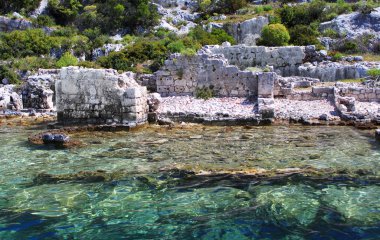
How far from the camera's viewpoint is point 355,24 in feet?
102

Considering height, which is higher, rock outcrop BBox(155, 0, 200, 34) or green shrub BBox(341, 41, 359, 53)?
rock outcrop BBox(155, 0, 200, 34)

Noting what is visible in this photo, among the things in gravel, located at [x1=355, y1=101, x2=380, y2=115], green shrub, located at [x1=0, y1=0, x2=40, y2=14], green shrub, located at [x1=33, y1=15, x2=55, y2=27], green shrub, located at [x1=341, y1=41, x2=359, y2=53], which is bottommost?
gravel, located at [x1=355, y1=101, x2=380, y2=115]

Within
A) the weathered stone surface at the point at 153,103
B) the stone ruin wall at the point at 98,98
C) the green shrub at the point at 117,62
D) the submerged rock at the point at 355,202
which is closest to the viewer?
the submerged rock at the point at 355,202

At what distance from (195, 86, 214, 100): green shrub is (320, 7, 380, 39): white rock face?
55.0 feet

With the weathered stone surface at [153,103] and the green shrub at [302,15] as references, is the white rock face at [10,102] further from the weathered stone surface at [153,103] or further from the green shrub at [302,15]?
the green shrub at [302,15]

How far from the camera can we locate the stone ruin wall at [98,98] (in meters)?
13.7

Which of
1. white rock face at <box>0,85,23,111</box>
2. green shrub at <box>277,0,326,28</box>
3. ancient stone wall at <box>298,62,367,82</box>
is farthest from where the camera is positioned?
green shrub at <box>277,0,326,28</box>

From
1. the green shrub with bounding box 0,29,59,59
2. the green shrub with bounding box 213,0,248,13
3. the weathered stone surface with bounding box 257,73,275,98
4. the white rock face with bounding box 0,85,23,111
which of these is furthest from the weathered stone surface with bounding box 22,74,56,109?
the green shrub with bounding box 213,0,248,13

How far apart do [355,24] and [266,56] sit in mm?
11387

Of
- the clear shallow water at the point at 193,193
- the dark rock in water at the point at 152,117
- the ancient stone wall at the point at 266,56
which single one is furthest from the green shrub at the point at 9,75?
the clear shallow water at the point at 193,193

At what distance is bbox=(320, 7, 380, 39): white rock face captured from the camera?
99.0 ft

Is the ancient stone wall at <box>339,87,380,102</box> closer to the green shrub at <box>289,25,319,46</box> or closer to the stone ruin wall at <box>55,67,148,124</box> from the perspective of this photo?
the stone ruin wall at <box>55,67,148,124</box>

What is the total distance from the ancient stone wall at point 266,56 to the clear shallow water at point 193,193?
12354 millimetres

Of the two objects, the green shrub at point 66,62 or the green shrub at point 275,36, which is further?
the green shrub at point 66,62
